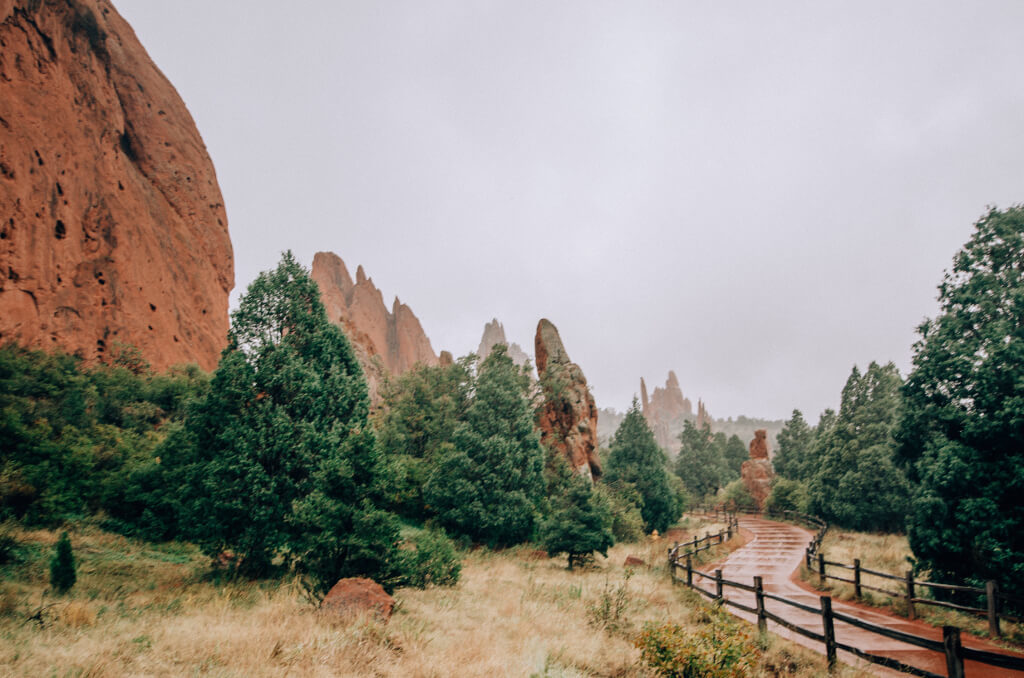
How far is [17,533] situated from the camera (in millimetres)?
12172

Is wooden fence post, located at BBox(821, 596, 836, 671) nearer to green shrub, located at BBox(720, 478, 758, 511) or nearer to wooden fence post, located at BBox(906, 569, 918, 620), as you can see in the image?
wooden fence post, located at BBox(906, 569, 918, 620)

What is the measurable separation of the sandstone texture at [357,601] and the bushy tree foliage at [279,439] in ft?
4.21

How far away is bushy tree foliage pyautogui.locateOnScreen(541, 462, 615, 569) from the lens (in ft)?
60.2

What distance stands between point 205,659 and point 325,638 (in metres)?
1.53

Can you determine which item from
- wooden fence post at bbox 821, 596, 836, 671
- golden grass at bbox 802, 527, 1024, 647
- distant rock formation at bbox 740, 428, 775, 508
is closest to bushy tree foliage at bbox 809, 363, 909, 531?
golden grass at bbox 802, 527, 1024, 647

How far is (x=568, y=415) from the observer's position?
32.5 meters

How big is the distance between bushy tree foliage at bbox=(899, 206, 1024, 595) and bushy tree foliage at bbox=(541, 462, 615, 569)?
10185mm

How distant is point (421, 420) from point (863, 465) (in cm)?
3229

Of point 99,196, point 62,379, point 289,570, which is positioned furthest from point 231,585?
point 99,196

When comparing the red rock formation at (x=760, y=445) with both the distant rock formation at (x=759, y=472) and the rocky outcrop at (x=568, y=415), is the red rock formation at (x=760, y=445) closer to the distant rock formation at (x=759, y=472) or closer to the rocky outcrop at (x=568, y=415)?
the distant rock formation at (x=759, y=472)

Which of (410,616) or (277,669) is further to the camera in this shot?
(410,616)

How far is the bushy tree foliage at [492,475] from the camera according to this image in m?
21.5

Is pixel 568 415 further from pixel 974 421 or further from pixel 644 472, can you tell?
pixel 974 421

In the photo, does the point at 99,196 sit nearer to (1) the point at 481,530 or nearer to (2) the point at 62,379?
(2) the point at 62,379
